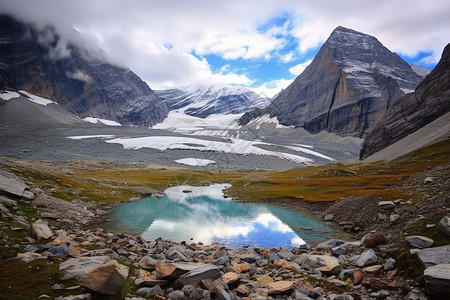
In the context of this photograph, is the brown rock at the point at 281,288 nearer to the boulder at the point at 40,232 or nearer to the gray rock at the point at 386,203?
the boulder at the point at 40,232

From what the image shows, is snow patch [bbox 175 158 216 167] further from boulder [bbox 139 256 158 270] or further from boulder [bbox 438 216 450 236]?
boulder [bbox 438 216 450 236]

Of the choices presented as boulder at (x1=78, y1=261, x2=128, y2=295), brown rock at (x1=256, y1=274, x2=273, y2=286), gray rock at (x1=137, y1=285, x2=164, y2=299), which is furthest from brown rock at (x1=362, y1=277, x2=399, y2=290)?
boulder at (x1=78, y1=261, x2=128, y2=295)

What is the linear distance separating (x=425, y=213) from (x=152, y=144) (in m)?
187

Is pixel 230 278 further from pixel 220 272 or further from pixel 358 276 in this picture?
pixel 358 276

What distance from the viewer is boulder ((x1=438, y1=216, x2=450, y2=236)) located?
580 inches

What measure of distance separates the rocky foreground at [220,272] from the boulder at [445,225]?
0.05m

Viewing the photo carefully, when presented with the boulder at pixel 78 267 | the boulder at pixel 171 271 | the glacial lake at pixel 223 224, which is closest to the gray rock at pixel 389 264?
the boulder at pixel 171 271

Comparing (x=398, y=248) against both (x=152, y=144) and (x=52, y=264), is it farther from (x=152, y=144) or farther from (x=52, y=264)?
(x=152, y=144)

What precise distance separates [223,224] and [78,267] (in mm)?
25287

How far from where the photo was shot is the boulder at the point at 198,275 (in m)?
12.1

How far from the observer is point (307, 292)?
12.6m

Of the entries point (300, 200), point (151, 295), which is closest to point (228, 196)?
point (300, 200)

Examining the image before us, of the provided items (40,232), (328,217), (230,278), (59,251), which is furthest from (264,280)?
(328,217)

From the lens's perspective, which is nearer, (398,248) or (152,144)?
(398,248)
